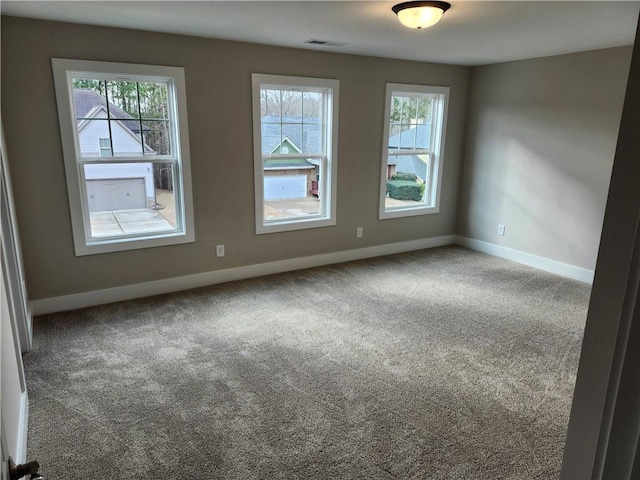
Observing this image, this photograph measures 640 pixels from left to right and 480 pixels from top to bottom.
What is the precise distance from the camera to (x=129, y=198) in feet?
12.7

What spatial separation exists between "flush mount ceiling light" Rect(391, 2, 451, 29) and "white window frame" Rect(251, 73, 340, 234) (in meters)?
1.67

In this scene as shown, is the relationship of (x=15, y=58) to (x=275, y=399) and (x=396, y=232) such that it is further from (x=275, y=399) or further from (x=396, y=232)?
(x=396, y=232)

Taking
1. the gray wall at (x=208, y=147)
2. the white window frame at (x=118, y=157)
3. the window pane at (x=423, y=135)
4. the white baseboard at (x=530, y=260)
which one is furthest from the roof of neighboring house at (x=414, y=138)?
the white window frame at (x=118, y=157)

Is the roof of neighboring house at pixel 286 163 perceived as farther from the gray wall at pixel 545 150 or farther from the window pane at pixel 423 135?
the gray wall at pixel 545 150

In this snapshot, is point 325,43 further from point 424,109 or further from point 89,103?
point 89,103

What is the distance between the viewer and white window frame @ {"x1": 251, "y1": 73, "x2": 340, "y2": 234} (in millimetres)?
4227

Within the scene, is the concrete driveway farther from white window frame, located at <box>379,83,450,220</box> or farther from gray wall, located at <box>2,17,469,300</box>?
white window frame, located at <box>379,83,450,220</box>

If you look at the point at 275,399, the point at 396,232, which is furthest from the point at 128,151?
the point at 396,232

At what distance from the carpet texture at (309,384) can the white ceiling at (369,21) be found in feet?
7.65

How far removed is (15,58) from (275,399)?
3121 mm

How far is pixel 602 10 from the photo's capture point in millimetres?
2816

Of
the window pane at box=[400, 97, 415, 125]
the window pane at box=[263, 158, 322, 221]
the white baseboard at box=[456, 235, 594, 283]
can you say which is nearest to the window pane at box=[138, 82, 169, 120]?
the window pane at box=[263, 158, 322, 221]

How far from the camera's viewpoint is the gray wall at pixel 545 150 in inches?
167

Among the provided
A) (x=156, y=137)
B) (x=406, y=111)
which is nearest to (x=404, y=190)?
(x=406, y=111)
